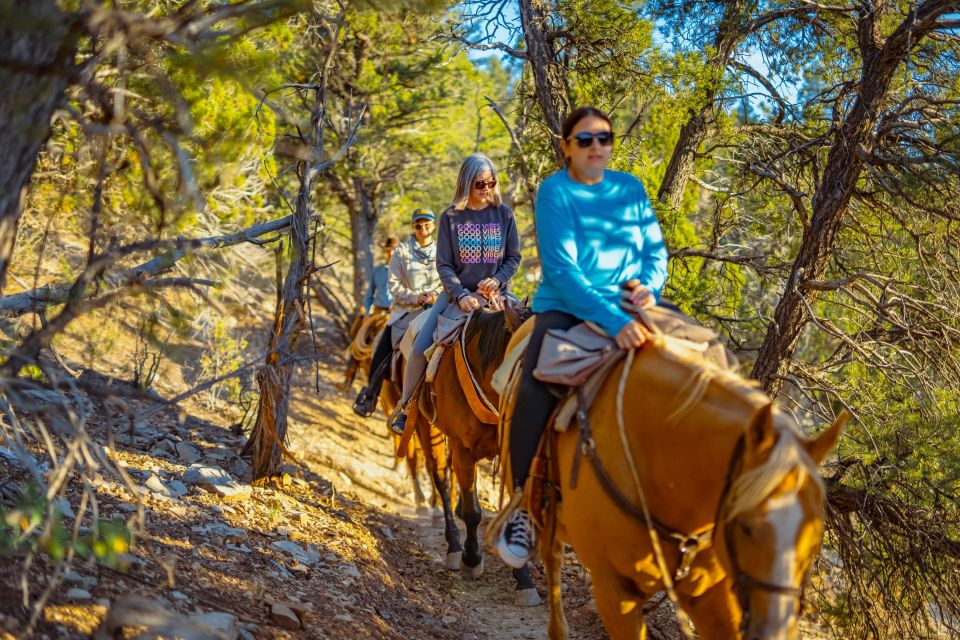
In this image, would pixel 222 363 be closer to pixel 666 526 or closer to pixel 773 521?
pixel 666 526

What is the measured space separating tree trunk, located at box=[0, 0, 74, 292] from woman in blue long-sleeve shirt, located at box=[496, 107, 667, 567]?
2424 mm

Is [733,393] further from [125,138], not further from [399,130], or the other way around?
[399,130]

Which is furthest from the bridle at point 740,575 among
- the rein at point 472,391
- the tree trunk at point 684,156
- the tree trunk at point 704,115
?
the tree trunk at point 684,156

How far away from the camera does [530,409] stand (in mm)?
4457

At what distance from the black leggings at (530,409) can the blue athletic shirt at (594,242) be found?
0.15 metres

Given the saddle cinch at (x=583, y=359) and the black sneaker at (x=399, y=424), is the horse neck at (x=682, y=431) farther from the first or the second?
the black sneaker at (x=399, y=424)

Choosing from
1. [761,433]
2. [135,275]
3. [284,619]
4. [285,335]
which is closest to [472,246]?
[285,335]

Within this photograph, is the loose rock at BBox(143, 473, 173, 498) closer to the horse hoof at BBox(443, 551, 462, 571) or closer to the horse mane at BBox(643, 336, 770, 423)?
the horse hoof at BBox(443, 551, 462, 571)

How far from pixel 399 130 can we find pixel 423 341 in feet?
32.9

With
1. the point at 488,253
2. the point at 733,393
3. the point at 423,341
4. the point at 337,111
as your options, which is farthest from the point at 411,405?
the point at 337,111

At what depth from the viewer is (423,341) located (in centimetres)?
732

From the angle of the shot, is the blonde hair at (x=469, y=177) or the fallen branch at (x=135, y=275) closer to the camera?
the fallen branch at (x=135, y=275)

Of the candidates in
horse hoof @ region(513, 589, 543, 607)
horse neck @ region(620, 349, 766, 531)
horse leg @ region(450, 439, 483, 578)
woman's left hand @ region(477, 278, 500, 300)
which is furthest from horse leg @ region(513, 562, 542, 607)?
horse neck @ region(620, 349, 766, 531)

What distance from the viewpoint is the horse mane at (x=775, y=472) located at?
2951 mm
